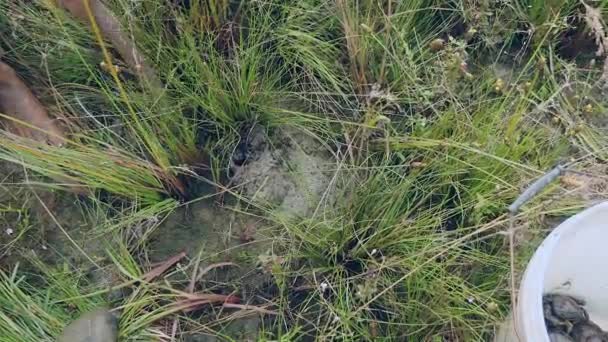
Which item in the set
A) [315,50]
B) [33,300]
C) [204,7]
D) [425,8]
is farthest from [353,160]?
[33,300]

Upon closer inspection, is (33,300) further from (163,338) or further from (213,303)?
(213,303)

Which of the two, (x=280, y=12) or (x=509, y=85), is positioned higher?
(x=280, y=12)

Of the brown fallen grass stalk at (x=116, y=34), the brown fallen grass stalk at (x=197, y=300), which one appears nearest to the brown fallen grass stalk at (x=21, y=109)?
the brown fallen grass stalk at (x=116, y=34)

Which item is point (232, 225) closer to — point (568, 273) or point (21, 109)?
point (21, 109)

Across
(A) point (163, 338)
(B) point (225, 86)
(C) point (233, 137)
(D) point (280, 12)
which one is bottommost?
(A) point (163, 338)

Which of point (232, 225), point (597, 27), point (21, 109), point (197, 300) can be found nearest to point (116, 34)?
point (21, 109)

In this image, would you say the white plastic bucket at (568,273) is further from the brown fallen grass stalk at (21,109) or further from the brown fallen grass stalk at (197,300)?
the brown fallen grass stalk at (21,109)
